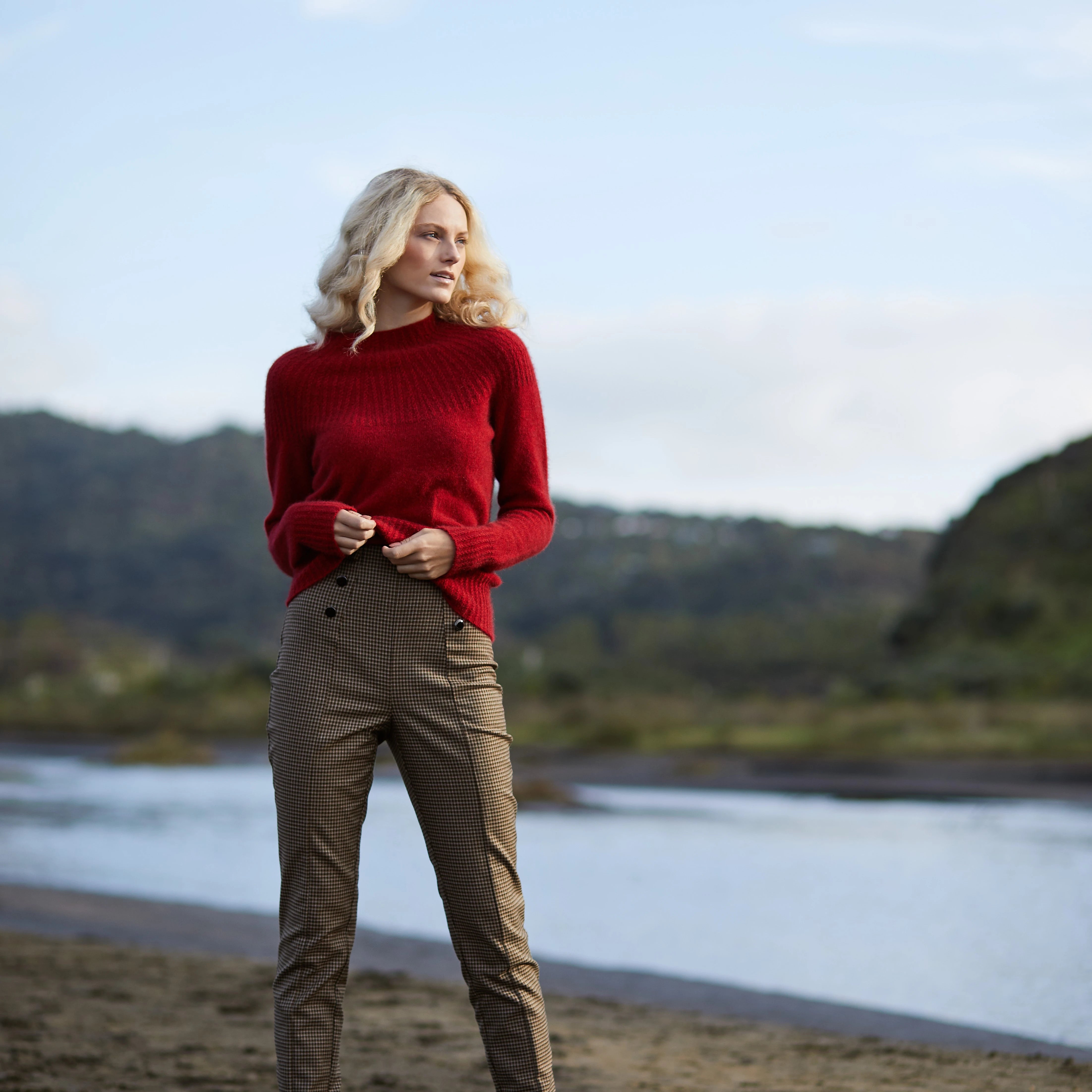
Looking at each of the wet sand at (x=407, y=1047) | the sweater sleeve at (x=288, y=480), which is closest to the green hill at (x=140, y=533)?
the wet sand at (x=407, y=1047)

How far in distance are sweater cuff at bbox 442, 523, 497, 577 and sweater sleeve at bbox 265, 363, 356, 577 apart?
19cm

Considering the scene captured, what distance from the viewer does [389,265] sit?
265 cm

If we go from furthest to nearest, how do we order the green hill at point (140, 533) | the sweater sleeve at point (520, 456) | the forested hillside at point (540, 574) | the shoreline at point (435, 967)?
the green hill at point (140, 533) → the forested hillside at point (540, 574) → the shoreline at point (435, 967) → the sweater sleeve at point (520, 456)

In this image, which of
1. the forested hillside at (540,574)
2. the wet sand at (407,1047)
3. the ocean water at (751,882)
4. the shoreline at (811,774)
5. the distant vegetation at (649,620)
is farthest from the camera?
the forested hillside at (540,574)

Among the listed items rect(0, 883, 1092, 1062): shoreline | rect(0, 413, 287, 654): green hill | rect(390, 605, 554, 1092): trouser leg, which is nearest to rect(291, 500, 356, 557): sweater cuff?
rect(390, 605, 554, 1092): trouser leg

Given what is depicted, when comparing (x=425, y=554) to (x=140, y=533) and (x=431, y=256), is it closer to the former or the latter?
(x=431, y=256)

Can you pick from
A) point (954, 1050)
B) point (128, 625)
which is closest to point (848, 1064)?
point (954, 1050)

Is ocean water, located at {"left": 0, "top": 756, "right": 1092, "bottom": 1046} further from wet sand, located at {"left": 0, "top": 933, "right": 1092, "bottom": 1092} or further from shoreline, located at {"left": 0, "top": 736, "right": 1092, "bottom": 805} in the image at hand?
shoreline, located at {"left": 0, "top": 736, "right": 1092, "bottom": 805}

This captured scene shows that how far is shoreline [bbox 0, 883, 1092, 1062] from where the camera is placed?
502 cm

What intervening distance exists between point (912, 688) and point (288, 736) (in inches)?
1128

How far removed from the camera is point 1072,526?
1474 inches

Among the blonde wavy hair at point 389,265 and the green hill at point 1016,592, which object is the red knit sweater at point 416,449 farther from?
the green hill at point 1016,592

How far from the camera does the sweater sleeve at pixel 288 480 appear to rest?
8.40 feet

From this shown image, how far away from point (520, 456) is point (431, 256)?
391mm
